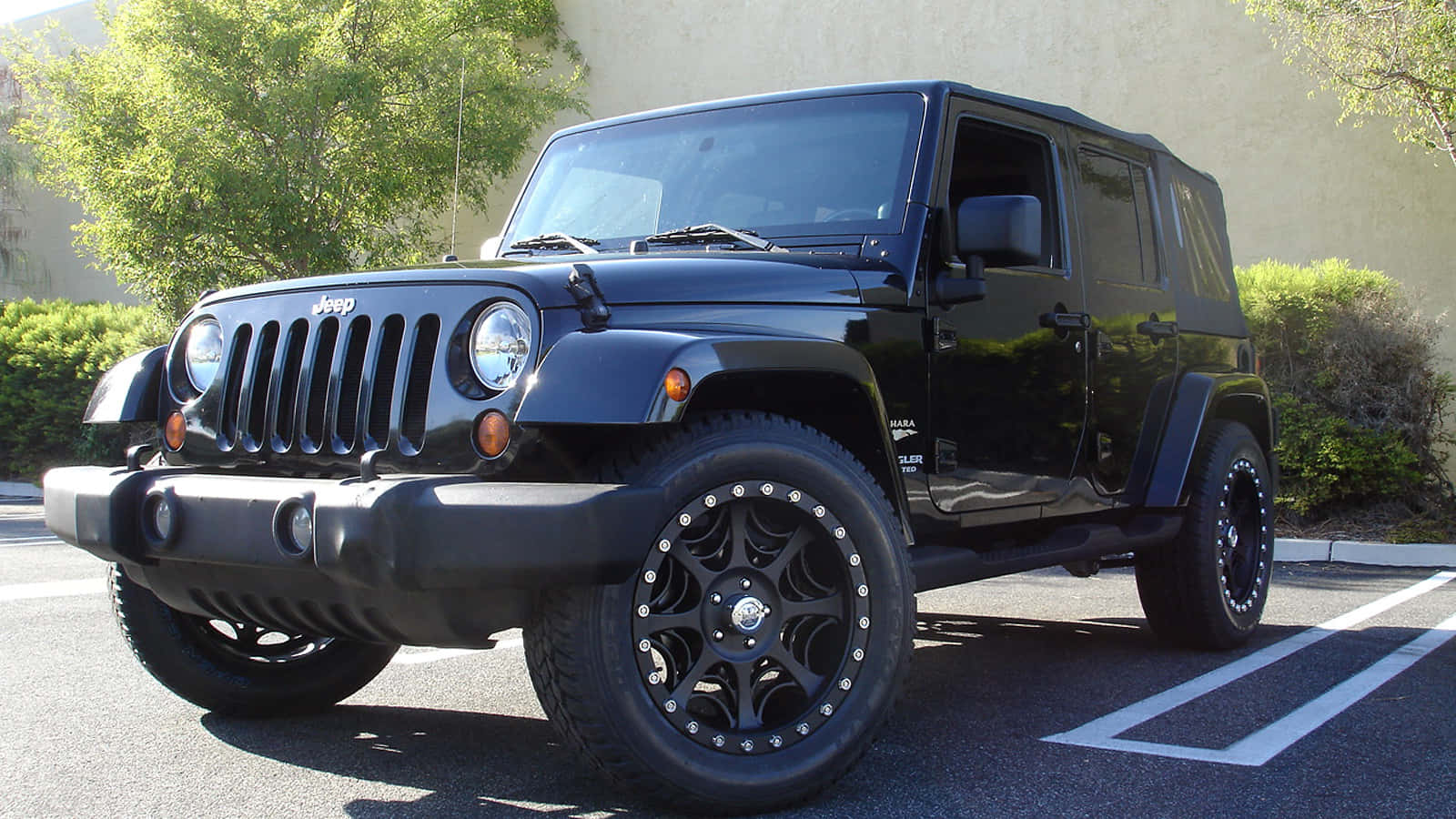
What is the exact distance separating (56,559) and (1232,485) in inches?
274

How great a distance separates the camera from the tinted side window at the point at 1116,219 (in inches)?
195

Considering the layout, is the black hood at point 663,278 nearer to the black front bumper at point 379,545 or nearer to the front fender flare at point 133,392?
the front fender flare at point 133,392

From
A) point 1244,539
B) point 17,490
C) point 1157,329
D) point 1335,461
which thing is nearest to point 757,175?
point 1157,329

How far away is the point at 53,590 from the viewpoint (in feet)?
23.4

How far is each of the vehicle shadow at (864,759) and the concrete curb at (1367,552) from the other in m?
4.25

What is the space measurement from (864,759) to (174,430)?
2127 mm

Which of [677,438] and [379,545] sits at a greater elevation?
[677,438]

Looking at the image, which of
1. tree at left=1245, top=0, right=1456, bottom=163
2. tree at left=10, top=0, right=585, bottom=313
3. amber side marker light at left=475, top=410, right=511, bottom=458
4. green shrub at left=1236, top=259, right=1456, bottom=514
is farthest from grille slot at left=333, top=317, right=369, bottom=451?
tree at left=10, top=0, right=585, bottom=313

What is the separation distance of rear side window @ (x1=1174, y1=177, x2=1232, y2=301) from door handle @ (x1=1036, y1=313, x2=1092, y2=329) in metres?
1.19

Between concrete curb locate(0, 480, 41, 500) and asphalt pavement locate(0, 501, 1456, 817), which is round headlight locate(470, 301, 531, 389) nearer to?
asphalt pavement locate(0, 501, 1456, 817)

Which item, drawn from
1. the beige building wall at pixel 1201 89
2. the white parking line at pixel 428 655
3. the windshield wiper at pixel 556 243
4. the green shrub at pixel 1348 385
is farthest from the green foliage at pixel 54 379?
the windshield wiper at pixel 556 243

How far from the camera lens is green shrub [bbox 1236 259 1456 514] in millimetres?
10164

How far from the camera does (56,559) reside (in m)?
8.53

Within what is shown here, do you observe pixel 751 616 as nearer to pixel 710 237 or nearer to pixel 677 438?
pixel 677 438
